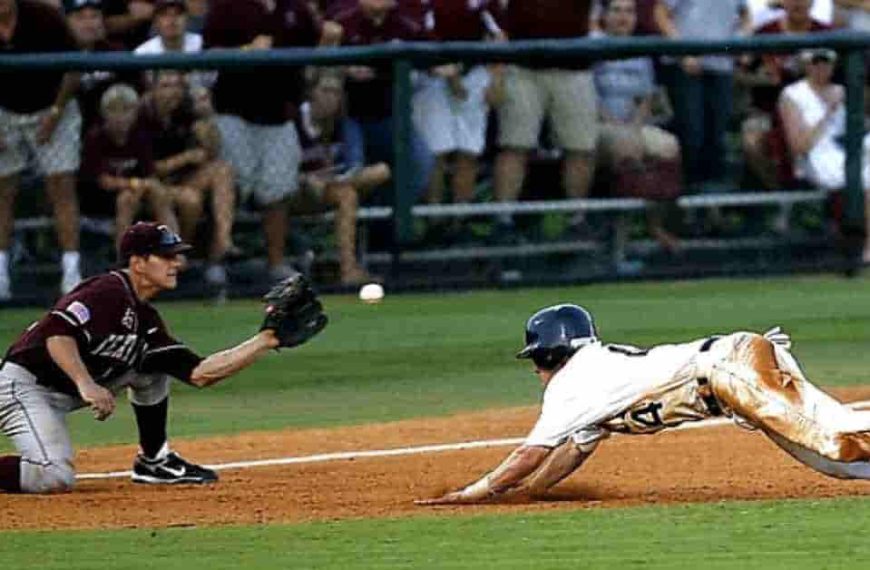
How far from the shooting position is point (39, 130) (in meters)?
13.2

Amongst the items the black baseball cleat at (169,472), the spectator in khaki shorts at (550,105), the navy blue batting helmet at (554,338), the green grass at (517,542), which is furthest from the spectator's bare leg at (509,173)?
the green grass at (517,542)

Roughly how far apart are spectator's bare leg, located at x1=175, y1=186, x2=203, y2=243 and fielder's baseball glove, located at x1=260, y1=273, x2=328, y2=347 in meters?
4.94

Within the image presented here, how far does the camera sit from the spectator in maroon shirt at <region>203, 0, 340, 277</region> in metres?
13.6

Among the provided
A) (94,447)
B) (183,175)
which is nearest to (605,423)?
(94,447)

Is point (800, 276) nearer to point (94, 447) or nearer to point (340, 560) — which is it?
point (94, 447)

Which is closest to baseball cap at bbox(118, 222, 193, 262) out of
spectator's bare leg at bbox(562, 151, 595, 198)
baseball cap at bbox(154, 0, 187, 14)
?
baseball cap at bbox(154, 0, 187, 14)

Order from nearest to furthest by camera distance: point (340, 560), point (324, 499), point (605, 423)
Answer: point (340, 560)
point (605, 423)
point (324, 499)

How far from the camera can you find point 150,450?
8.70 meters

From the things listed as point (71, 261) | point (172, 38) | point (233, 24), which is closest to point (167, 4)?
point (172, 38)

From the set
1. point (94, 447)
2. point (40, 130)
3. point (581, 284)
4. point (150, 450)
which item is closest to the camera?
point (150, 450)

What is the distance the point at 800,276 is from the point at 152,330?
24.8 feet

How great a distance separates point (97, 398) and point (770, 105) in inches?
314

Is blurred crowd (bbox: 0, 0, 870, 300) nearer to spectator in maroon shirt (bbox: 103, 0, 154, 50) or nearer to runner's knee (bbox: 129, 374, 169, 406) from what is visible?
spectator in maroon shirt (bbox: 103, 0, 154, 50)

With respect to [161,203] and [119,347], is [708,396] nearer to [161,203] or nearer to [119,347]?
[119,347]
